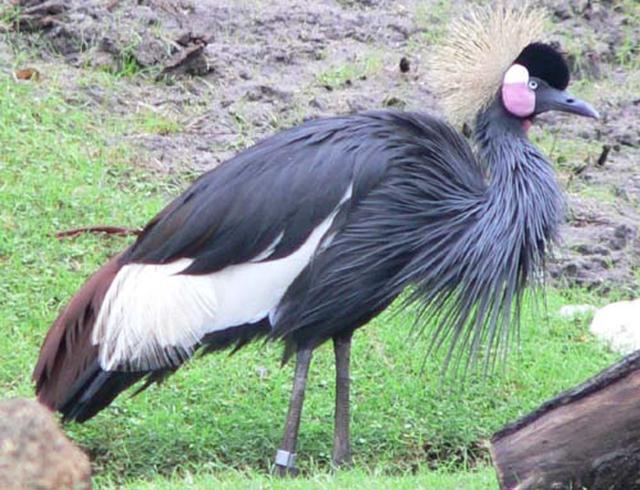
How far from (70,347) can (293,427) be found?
84cm

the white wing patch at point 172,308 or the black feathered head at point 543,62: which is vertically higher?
the black feathered head at point 543,62

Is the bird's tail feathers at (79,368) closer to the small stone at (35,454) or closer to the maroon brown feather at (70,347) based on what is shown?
the maroon brown feather at (70,347)

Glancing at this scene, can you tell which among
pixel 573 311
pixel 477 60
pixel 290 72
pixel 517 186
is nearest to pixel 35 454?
pixel 517 186

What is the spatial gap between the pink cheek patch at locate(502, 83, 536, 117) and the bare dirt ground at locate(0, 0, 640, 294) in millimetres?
1348

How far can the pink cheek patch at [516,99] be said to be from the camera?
5.79m

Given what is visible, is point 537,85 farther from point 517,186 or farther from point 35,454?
point 35,454

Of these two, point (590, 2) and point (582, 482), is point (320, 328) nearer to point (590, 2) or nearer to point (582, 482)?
point (582, 482)

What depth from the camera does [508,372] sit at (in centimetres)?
626

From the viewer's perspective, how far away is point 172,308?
549 centimetres

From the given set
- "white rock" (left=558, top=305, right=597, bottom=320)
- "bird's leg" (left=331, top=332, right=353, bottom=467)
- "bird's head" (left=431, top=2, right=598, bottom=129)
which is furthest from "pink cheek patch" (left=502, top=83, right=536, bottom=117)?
"white rock" (left=558, top=305, right=597, bottom=320)

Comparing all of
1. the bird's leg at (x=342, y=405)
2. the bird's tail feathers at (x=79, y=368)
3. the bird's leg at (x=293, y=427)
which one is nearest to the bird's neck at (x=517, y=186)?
the bird's leg at (x=342, y=405)

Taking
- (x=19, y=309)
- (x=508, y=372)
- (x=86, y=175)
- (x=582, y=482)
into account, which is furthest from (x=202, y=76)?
(x=582, y=482)

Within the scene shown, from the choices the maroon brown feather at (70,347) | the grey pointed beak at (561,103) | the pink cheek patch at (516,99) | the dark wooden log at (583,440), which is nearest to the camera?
the dark wooden log at (583,440)

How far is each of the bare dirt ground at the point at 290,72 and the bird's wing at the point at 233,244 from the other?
6.09 ft
